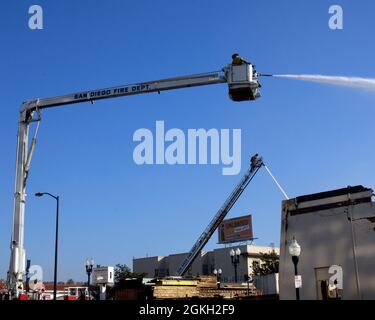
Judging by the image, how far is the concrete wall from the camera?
1345 centimetres

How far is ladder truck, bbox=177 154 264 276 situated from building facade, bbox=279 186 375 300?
46110 mm

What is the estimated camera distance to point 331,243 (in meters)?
14.2

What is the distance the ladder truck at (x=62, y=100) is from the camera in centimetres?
1894

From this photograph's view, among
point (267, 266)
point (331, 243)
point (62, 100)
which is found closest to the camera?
point (331, 243)

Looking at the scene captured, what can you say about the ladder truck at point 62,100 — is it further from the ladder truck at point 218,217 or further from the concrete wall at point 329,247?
the ladder truck at point 218,217

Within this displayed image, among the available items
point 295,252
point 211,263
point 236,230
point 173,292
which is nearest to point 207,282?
point 173,292

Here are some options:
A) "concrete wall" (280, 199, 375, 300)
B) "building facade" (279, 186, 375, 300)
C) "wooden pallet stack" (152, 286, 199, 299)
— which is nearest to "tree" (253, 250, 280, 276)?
"wooden pallet stack" (152, 286, 199, 299)

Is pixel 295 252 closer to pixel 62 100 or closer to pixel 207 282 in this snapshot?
pixel 62 100

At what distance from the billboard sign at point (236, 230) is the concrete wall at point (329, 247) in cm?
9949

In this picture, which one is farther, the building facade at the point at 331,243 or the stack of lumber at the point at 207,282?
the stack of lumber at the point at 207,282

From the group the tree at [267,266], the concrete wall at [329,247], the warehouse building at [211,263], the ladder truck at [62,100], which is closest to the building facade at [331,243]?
the concrete wall at [329,247]

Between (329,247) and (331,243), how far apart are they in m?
0.13
